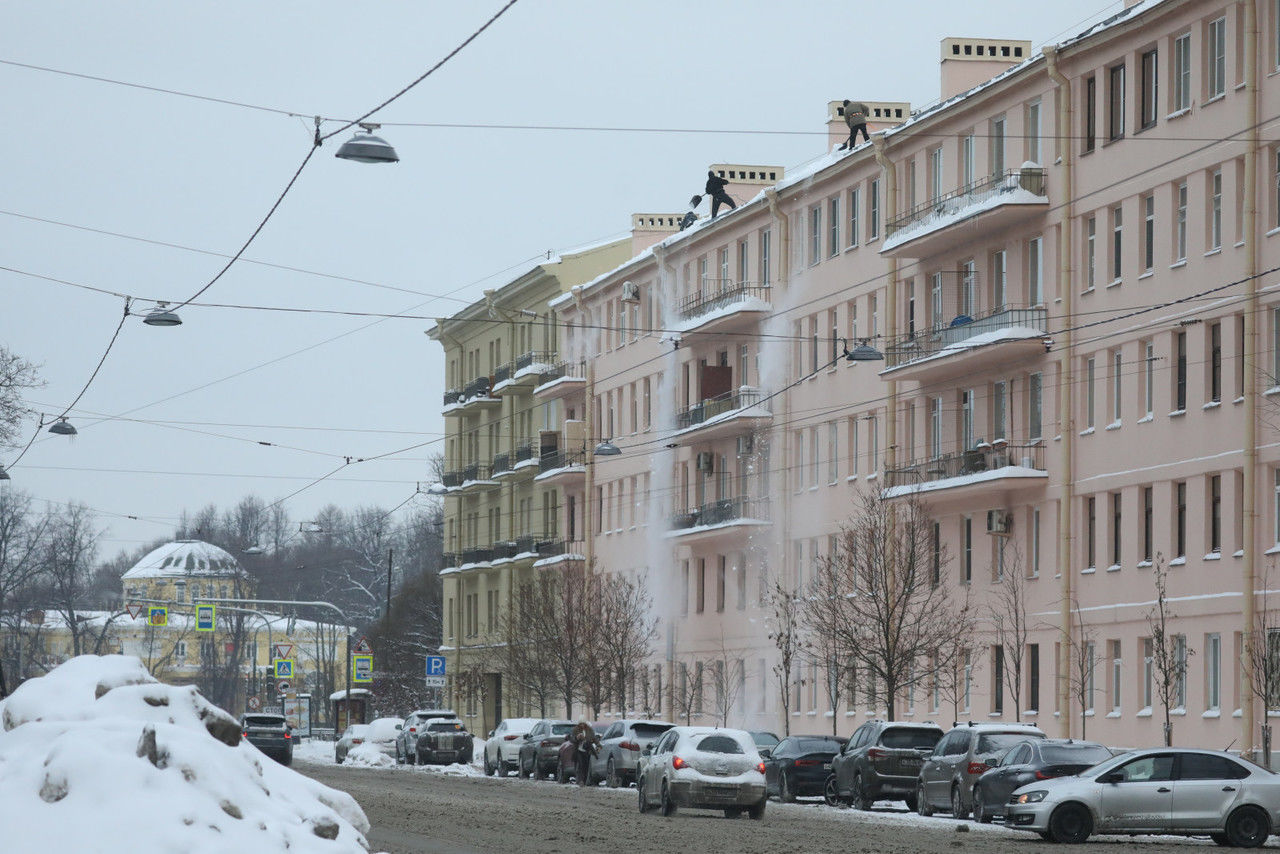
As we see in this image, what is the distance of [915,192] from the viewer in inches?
2100

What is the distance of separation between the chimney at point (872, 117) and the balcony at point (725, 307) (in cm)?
472

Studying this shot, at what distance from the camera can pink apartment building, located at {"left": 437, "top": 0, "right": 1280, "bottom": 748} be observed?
40.0 metres

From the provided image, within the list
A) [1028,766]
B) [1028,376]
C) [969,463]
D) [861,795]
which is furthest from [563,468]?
[1028,766]

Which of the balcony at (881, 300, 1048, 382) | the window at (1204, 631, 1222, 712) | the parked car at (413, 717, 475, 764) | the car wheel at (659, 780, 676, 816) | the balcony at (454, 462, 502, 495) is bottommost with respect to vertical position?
the parked car at (413, 717, 475, 764)

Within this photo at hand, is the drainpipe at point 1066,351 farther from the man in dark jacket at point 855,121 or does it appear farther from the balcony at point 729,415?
the balcony at point 729,415

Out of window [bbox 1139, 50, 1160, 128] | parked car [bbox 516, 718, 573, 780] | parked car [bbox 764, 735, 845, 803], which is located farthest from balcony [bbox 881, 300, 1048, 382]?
parked car [bbox 516, 718, 573, 780]

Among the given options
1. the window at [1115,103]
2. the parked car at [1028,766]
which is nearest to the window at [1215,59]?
the window at [1115,103]

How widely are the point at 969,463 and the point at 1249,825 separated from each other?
2267 centimetres

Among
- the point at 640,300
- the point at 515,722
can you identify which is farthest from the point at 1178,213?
the point at 640,300

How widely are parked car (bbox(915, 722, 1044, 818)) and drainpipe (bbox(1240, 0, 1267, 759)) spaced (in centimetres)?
677

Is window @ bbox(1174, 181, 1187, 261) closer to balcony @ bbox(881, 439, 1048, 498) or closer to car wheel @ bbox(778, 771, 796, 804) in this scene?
balcony @ bbox(881, 439, 1048, 498)

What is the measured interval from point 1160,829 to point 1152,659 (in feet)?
50.7

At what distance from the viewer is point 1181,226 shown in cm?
4200

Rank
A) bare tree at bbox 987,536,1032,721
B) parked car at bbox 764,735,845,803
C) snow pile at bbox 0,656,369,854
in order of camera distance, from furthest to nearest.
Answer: bare tree at bbox 987,536,1032,721
parked car at bbox 764,735,845,803
snow pile at bbox 0,656,369,854
